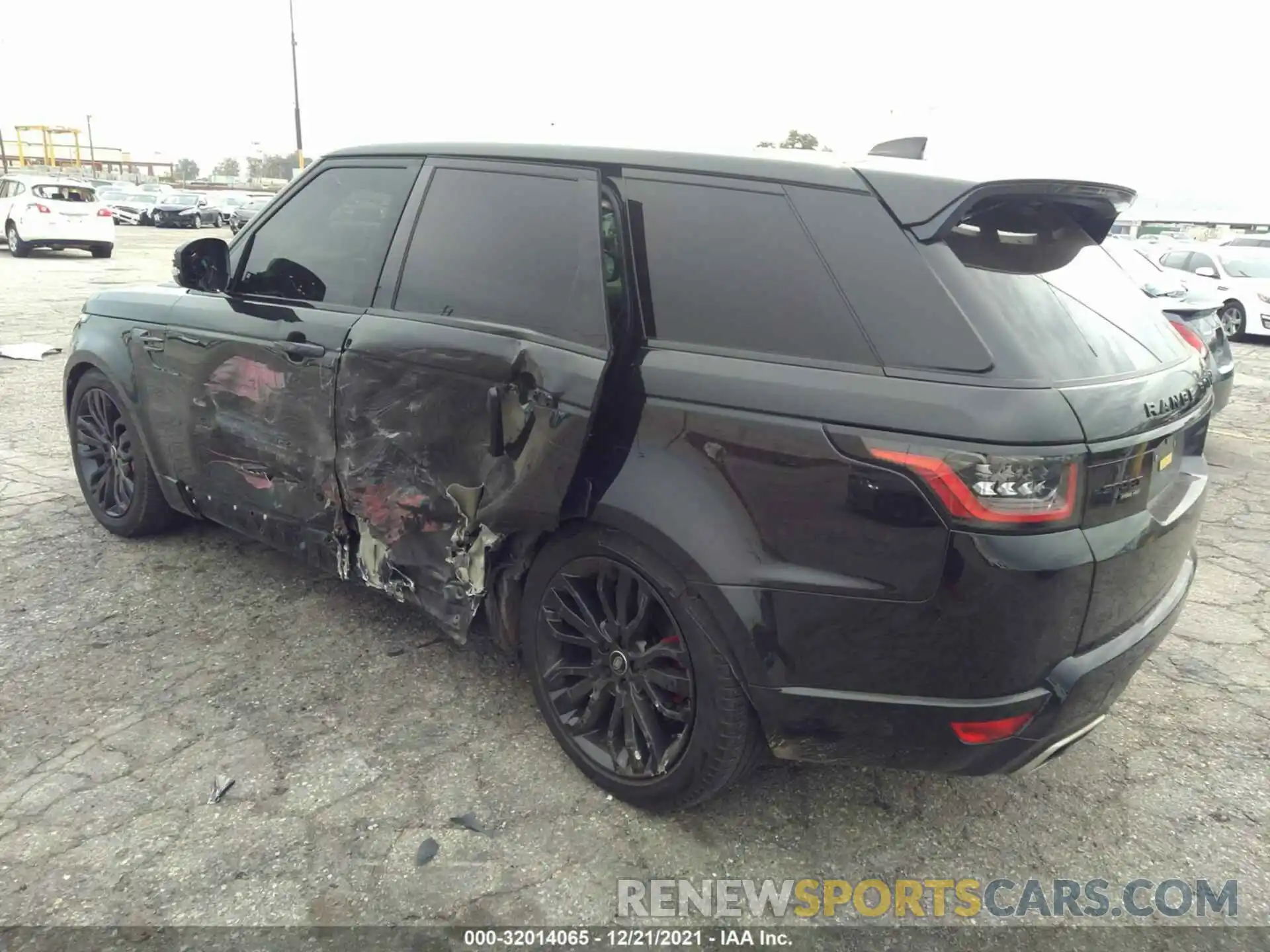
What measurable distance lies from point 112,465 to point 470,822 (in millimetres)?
2920

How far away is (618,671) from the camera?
2.53 metres

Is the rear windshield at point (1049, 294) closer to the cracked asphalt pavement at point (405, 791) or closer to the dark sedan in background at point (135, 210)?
the cracked asphalt pavement at point (405, 791)

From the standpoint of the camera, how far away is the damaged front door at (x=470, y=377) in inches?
98.8

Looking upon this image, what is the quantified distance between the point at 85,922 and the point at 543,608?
52.8 inches

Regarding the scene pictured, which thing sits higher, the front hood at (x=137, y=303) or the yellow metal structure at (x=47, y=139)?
the yellow metal structure at (x=47, y=139)

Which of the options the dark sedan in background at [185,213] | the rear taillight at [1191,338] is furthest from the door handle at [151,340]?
the dark sedan in background at [185,213]

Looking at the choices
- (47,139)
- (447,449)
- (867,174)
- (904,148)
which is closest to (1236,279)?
(904,148)

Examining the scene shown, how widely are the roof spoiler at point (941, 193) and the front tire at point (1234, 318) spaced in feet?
46.5

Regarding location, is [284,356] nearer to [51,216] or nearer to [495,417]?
[495,417]

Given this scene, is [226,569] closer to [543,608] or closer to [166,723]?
[166,723]

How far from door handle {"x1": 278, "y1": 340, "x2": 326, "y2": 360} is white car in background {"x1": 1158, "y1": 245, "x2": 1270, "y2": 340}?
47.3 feet

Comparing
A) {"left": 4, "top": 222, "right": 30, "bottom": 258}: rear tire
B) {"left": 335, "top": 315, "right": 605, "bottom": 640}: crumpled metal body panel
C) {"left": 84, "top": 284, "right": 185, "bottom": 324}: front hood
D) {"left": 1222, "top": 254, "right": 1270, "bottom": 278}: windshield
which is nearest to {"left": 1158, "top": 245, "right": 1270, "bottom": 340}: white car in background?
{"left": 1222, "top": 254, "right": 1270, "bottom": 278}: windshield

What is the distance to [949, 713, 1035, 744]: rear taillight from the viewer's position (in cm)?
204

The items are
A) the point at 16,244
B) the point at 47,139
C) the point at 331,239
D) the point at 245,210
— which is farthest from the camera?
the point at 47,139
